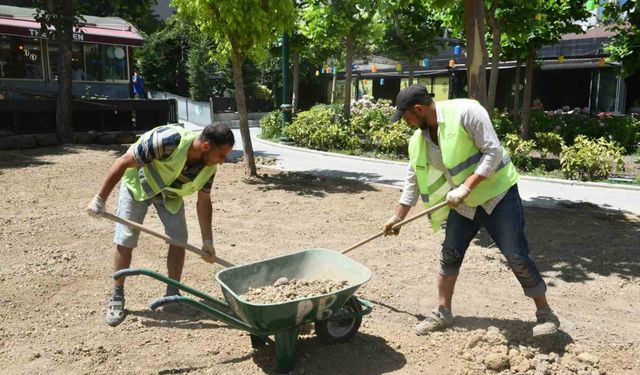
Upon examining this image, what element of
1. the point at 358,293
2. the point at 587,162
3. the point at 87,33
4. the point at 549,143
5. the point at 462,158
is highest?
the point at 87,33

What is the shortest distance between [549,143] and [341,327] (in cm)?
921

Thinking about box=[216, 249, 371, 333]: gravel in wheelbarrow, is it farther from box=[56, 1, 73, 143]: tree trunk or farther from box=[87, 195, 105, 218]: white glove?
box=[56, 1, 73, 143]: tree trunk

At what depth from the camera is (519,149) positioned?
11.1m

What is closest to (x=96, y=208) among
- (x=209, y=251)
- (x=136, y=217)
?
(x=136, y=217)

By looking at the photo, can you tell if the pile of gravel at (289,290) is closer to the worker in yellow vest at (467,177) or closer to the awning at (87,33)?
the worker in yellow vest at (467,177)

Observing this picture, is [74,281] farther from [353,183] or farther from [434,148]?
[353,183]

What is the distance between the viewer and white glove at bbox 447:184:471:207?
3441 millimetres

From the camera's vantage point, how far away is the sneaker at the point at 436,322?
3.90m

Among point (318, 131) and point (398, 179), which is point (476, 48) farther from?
point (318, 131)

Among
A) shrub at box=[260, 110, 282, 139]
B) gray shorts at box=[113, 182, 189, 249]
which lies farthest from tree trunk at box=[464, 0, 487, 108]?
shrub at box=[260, 110, 282, 139]

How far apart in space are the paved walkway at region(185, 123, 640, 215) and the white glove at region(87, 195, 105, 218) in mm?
6411

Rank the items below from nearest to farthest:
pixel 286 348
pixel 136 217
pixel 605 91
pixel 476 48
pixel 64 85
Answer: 1. pixel 286 348
2. pixel 136 217
3. pixel 476 48
4. pixel 64 85
5. pixel 605 91

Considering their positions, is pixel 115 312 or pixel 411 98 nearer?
pixel 411 98

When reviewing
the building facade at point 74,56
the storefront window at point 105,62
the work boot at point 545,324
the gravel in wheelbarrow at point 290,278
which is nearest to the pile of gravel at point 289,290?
the gravel in wheelbarrow at point 290,278
